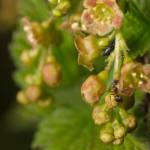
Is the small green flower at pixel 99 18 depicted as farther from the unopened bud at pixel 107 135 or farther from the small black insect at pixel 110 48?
the unopened bud at pixel 107 135

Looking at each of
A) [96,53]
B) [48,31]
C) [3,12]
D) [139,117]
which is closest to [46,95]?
[48,31]

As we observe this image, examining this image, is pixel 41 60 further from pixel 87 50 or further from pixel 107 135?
pixel 107 135

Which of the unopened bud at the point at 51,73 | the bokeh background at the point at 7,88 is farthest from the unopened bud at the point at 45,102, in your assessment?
the bokeh background at the point at 7,88

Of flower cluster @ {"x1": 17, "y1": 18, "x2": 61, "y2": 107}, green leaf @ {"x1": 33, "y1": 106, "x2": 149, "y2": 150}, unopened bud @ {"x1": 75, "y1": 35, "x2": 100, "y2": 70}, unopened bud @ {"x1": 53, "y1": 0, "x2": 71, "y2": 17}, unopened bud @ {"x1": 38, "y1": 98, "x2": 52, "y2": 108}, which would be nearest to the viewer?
unopened bud @ {"x1": 75, "y1": 35, "x2": 100, "y2": 70}

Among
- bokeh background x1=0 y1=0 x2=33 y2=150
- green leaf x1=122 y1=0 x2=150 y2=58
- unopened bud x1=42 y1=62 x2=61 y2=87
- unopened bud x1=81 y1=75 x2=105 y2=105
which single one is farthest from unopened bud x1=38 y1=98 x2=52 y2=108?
bokeh background x1=0 y1=0 x2=33 y2=150

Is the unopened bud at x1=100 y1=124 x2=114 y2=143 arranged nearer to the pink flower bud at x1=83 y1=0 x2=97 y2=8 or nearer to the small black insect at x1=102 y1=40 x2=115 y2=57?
the small black insect at x1=102 y1=40 x2=115 y2=57

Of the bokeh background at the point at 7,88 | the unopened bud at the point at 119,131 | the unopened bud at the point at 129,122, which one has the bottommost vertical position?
the bokeh background at the point at 7,88
